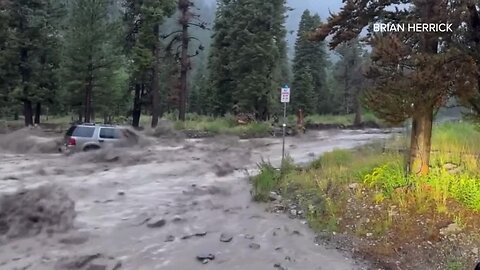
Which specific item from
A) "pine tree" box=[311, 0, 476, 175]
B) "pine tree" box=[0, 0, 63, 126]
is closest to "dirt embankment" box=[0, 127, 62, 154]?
"pine tree" box=[0, 0, 63, 126]

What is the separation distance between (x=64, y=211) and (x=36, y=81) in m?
26.2

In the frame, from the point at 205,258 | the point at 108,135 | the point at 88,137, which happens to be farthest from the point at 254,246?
the point at 108,135

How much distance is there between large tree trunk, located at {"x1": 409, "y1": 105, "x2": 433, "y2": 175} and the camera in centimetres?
1059

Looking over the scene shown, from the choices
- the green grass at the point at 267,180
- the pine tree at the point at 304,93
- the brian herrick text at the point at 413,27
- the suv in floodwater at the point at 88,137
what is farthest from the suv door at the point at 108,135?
the pine tree at the point at 304,93

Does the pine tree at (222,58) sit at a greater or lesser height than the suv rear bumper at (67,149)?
greater

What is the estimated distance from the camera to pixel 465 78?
9602 millimetres

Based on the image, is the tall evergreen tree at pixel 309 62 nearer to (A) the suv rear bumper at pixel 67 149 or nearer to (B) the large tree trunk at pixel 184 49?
(B) the large tree trunk at pixel 184 49

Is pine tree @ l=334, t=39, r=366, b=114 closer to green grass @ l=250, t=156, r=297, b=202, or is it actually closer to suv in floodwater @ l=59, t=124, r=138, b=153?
suv in floodwater @ l=59, t=124, r=138, b=153

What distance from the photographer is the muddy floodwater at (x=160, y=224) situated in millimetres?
8344

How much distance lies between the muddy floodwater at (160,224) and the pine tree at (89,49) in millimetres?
16737

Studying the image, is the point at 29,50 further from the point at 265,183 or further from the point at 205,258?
the point at 205,258

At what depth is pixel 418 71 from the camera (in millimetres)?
9484

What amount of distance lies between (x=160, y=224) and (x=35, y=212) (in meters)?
2.75

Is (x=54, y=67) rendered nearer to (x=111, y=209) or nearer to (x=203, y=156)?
(x=203, y=156)
